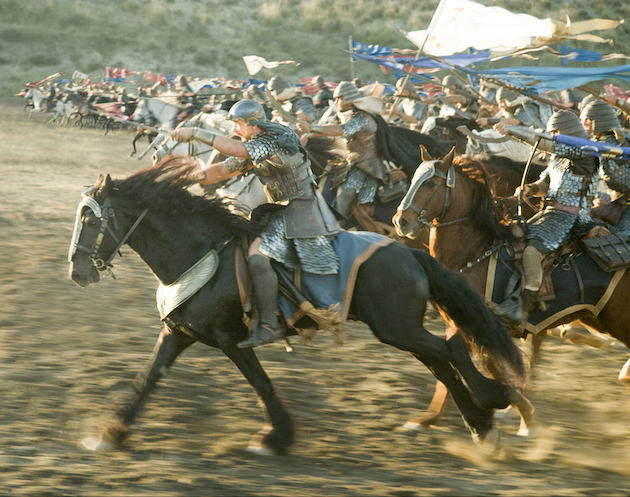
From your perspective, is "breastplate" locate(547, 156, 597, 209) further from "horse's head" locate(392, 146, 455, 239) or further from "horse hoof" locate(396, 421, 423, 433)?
"horse hoof" locate(396, 421, 423, 433)

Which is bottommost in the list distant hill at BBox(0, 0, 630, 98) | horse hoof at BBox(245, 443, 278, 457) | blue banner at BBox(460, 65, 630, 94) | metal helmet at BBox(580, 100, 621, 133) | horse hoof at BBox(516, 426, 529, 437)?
distant hill at BBox(0, 0, 630, 98)

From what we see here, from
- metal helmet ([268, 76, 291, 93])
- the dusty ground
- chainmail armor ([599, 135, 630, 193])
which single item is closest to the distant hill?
metal helmet ([268, 76, 291, 93])

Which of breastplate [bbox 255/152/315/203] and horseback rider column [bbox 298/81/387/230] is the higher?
breastplate [bbox 255/152/315/203]

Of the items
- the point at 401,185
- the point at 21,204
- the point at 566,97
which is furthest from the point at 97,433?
the point at 566,97

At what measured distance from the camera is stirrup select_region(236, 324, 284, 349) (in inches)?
187

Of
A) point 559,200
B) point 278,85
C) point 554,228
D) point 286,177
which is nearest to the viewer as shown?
point 286,177

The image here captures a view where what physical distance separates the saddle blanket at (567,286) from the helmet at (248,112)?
6.19 feet

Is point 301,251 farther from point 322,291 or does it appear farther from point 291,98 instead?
point 291,98

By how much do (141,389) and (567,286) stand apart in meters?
2.78

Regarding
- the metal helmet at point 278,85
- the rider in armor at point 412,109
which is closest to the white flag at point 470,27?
the metal helmet at point 278,85

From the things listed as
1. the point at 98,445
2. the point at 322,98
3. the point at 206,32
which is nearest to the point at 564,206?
the point at 98,445

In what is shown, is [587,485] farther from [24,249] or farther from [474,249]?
[24,249]

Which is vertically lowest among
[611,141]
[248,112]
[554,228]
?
[554,228]

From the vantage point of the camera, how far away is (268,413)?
192 inches
